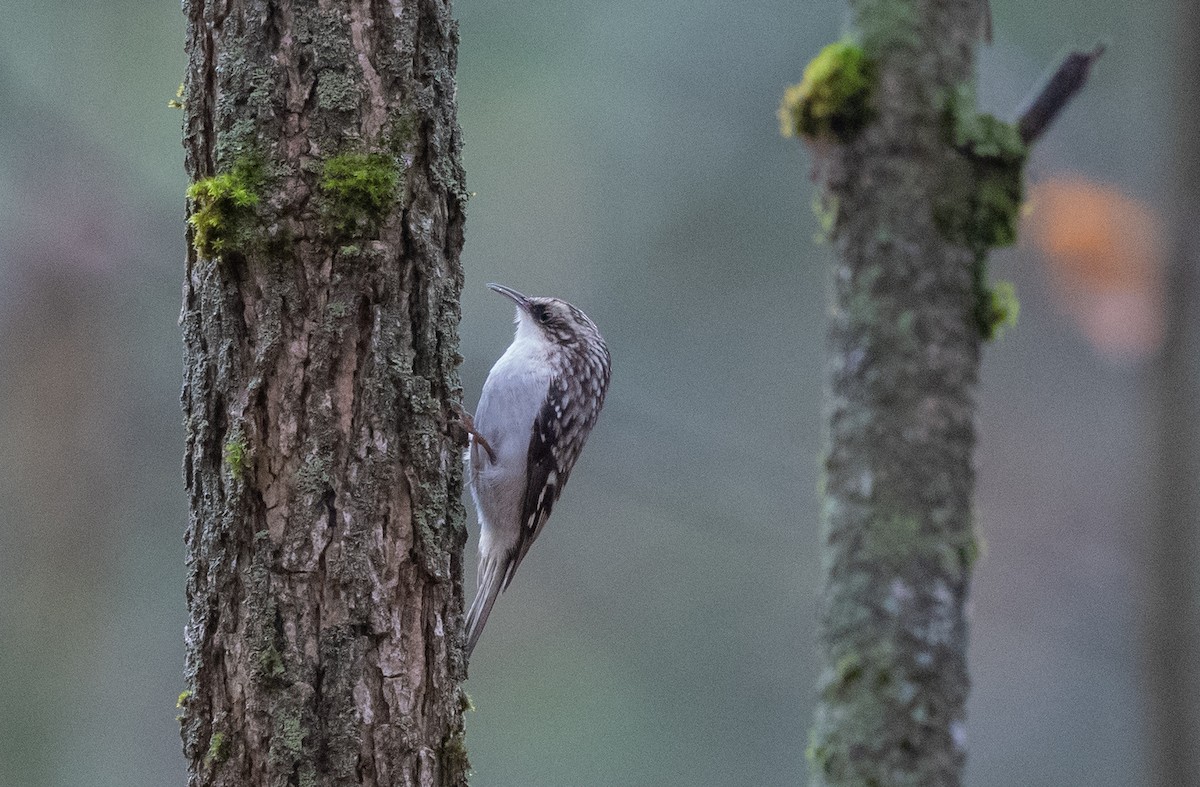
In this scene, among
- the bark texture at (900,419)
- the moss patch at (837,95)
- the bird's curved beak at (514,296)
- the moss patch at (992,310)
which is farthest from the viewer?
the bird's curved beak at (514,296)

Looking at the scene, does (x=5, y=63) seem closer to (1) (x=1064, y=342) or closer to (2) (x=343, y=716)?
(2) (x=343, y=716)

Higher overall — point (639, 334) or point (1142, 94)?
point (1142, 94)

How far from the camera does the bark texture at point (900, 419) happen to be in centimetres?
406

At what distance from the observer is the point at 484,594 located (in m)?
4.02

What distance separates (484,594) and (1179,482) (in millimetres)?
2564

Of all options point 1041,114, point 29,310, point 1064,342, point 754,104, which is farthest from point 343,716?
point 1064,342

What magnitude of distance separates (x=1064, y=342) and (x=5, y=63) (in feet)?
38.9

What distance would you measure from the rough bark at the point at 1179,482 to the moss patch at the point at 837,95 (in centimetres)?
111

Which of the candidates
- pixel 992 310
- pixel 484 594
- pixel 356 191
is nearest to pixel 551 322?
pixel 484 594

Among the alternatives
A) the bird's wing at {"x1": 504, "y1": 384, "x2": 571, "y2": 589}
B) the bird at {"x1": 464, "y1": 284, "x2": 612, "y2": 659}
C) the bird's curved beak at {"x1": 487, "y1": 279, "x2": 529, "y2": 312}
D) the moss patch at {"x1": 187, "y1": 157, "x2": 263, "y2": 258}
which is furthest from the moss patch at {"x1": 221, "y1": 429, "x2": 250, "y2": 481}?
the bird's curved beak at {"x1": 487, "y1": 279, "x2": 529, "y2": 312}

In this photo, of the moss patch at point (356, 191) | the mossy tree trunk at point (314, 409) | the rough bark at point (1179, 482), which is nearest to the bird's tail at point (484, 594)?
the mossy tree trunk at point (314, 409)

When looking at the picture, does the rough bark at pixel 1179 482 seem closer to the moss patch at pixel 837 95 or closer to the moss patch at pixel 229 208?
the moss patch at pixel 837 95

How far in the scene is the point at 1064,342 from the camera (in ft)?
45.8

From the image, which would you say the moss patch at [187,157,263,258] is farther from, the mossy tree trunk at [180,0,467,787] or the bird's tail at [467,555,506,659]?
the bird's tail at [467,555,506,659]
